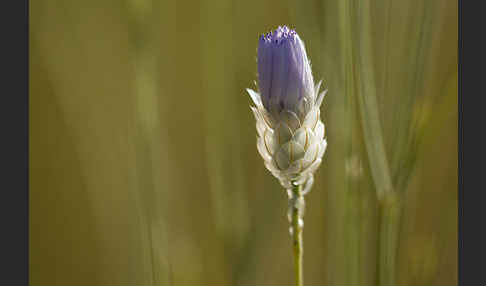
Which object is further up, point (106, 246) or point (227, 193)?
point (227, 193)

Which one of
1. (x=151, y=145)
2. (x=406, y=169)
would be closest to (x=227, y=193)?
(x=151, y=145)

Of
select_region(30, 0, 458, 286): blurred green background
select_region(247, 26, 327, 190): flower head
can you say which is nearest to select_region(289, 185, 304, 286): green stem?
select_region(247, 26, 327, 190): flower head

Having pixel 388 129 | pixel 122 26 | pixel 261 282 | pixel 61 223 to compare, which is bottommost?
pixel 261 282

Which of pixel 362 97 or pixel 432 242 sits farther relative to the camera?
pixel 432 242

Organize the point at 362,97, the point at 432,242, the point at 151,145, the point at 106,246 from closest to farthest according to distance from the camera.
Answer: the point at 362,97 → the point at 151,145 → the point at 432,242 → the point at 106,246

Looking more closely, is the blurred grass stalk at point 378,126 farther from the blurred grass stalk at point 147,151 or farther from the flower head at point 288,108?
the blurred grass stalk at point 147,151

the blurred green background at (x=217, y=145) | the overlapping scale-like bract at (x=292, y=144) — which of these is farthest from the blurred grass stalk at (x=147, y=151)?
the overlapping scale-like bract at (x=292, y=144)

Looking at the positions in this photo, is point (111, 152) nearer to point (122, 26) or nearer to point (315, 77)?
point (122, 26)
